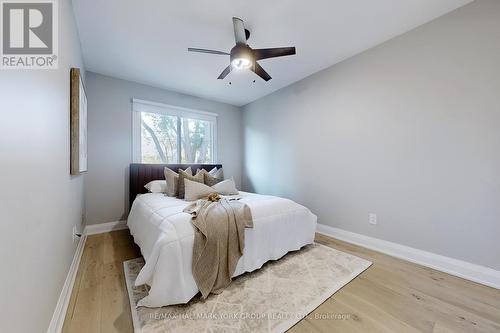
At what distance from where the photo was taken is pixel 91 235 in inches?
116

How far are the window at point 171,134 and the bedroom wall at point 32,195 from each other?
202cm

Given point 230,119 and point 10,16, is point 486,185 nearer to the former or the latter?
point 10,16

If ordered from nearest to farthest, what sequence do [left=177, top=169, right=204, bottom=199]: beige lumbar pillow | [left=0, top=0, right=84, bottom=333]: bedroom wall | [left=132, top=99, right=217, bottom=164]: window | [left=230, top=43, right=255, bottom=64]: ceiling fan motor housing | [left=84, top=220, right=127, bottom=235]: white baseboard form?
[left=0, top=0, right=84, bottom=333]: bedroom wall, [left=230, top=43, right=255, bottom=64]: ceiling fan motor housing, [left=177, top=169, right=204, bottom=199]: beige lumbar pillow, [left=84, top=220, right=127, bottom=235]: white baseboard, [left=132, top=99, right=217, bottom=164]: window

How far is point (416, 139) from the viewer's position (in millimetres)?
2201

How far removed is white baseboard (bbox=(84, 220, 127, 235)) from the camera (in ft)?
9.82

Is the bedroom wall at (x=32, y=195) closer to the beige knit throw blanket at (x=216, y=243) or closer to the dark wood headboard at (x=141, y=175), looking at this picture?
the beige knit throw blanket at (x=216, y=243)

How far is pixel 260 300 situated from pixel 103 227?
113 inches

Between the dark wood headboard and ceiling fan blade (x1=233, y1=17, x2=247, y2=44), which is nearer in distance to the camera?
ceiling fan blade (x1=233, y1=17, x2=247, y2=44)

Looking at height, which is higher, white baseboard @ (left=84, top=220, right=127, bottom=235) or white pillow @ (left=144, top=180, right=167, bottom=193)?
white pillow @ (left=144, top=180, right=167, bottom=193)

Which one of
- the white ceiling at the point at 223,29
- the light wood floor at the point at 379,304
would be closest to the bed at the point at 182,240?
the light wood floor at the point at 379,304

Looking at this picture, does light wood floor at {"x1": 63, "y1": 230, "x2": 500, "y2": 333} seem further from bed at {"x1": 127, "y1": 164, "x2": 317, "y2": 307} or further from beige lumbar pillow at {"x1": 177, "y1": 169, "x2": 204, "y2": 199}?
beige lumbar pillow at {"x1": 177, "y1": 169, "x2": 204, "y2": 199}

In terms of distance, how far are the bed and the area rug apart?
91 millimetres

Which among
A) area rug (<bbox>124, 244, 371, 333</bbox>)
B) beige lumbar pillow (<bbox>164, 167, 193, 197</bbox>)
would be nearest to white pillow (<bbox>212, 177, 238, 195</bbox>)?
beige lumbar pillow (<bbox>164, 167, 193, 197</bbox>)

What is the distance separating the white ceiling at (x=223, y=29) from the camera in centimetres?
189
